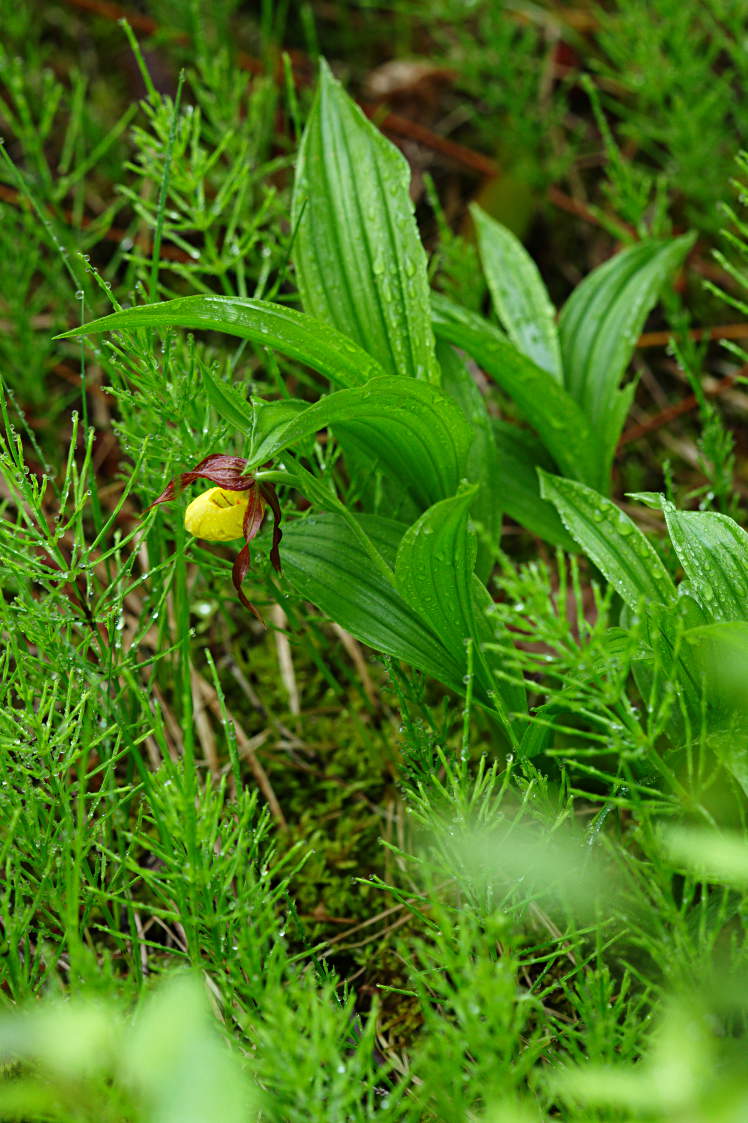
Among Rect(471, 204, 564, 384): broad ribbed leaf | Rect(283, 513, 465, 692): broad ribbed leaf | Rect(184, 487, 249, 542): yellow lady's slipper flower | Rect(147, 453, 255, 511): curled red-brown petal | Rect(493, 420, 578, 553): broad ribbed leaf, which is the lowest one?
Rect(283, 513, 465, 692): broad ribbed leaf

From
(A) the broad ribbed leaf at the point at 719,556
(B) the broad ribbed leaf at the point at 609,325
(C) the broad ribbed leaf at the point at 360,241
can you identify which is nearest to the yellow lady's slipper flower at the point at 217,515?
(C) the broad ribbed leaf at the point at 360,241

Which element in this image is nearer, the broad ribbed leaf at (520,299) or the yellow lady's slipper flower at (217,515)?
the yellow lady's slipper flower at (217,515)

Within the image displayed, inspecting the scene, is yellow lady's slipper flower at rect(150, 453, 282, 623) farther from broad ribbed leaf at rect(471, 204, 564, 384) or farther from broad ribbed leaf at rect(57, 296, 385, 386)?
broad ribbed leaf at rect(471, 204, 564, 384)

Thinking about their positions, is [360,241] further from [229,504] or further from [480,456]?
[229,504]

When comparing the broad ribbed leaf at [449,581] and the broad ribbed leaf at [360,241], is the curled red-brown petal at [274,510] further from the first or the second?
the broad ribbed leaf at [360,241]

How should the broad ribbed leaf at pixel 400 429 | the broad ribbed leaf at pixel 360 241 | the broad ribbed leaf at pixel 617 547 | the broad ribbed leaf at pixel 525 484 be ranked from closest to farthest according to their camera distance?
the broad ribbed leaf at pixel 400 429
the broad ribbed leaf at pixel 617 547
the broad ribbed leaf at pixel 360 241
the broad ribbed leaf at pixel 525 484

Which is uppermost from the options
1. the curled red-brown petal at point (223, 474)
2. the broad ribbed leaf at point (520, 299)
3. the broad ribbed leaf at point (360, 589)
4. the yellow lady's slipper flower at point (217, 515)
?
the broad ribbed leaf at point (520, 299)

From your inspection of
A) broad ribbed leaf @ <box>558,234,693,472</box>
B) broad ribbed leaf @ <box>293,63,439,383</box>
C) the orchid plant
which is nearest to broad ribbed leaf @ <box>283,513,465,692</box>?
the orchid plant
